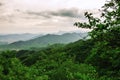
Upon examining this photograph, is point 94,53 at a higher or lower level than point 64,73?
higher

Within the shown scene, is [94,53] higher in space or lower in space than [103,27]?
lower

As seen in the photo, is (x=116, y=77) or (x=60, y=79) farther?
(x=60, y=79)

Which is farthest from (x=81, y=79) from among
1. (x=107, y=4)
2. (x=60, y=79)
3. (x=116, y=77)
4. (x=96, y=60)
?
(x=60, y=79)

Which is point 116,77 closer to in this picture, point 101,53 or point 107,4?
point 101,53

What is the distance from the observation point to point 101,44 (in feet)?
51.4

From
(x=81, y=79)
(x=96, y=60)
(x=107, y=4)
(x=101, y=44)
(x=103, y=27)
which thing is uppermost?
(x=107, y=4)

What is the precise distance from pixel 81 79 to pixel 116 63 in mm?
3087

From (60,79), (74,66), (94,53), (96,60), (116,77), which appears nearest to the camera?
(116,77)

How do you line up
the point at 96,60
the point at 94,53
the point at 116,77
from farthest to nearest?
1. the point at 96,60
2. the point at 94,53
3. the point at 116,77

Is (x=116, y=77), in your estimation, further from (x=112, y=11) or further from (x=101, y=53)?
(x=112, y=11)

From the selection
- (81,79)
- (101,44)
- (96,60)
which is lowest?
(81,79)

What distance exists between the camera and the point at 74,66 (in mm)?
63844

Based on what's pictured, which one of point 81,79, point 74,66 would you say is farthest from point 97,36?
point 74,66

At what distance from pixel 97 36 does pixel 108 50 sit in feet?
3.50
